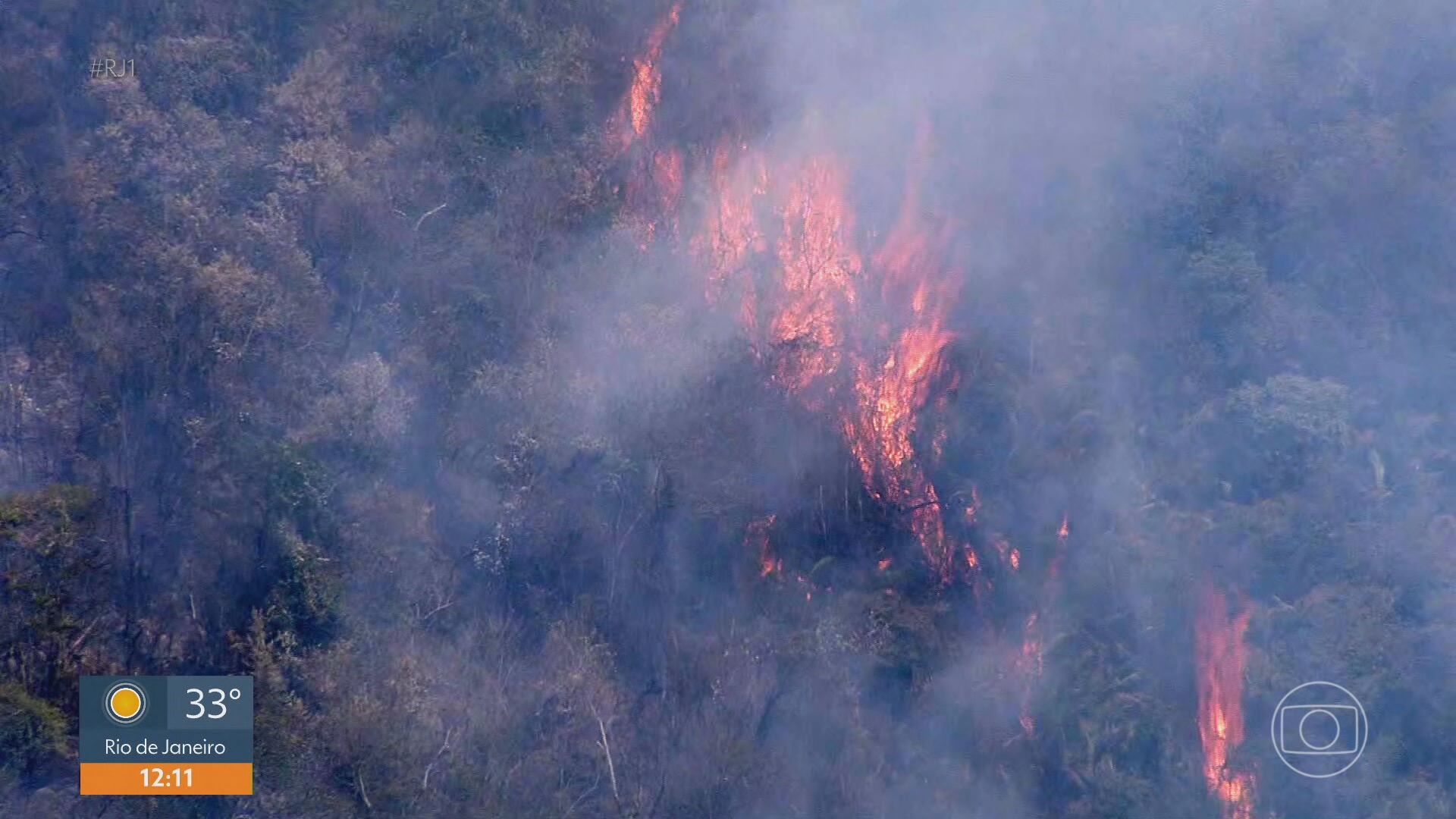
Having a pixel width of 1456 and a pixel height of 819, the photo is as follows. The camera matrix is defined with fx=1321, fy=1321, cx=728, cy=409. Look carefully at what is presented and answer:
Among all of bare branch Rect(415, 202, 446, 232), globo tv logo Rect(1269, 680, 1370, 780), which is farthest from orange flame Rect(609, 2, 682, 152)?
globo tv logo Rect(1269, 680, 1370, 780)

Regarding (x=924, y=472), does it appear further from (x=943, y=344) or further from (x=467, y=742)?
(x=467, y=742)

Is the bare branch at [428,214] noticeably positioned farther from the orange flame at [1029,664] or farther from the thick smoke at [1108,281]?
the orange flame at [1029,664]

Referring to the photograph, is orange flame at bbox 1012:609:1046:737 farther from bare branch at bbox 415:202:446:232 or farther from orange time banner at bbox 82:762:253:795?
bare branch at bbox 415:202:446:232

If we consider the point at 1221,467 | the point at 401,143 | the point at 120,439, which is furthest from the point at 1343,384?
the point at 120,439

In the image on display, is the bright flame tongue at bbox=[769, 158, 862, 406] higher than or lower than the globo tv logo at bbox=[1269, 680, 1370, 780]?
higher

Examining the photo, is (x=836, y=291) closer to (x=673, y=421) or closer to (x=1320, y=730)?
(x=673, y=421)

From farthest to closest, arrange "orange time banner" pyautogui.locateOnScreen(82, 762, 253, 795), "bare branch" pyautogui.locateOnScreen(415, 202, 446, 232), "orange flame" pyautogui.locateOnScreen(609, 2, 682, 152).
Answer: "orange flame" pyautogui.locateOnScreen(609, 2, 682, 152) → "bare branch" pyautogui.locateOnScreen(415, 202, 446, 232) → "orange time banner" pyautogui.locateOnScreen(82, 762, 253, 795)
